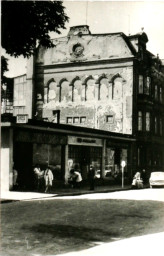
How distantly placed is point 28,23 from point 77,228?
4.18 m

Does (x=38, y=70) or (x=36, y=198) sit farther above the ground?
(x=38, y=70)

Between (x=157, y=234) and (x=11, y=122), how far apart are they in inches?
392

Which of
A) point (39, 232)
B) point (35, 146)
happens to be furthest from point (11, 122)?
point (39, 232)

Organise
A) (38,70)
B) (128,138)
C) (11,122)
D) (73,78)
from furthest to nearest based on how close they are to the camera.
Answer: (128,138) → (73,78) → (38,70) → (11,122)

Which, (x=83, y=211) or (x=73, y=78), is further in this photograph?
(x=73, y=78)

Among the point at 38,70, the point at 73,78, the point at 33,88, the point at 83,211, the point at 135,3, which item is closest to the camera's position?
the point at 135,3

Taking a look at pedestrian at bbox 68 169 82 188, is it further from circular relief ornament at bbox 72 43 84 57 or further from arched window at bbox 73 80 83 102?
circular relief ornament at bbox 72 43 84 57

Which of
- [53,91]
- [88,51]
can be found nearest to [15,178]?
[53,91]

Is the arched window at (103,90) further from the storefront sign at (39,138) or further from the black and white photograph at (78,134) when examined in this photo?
the storefront sign at (39,138)

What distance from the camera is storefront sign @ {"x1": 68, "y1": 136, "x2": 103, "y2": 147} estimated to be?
871 inches

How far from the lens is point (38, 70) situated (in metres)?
22.6

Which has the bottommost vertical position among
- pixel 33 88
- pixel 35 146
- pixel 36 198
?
pixel 36 198

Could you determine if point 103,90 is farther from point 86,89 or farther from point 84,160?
point 84,160

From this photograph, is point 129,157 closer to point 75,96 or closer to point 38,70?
point 75,96
